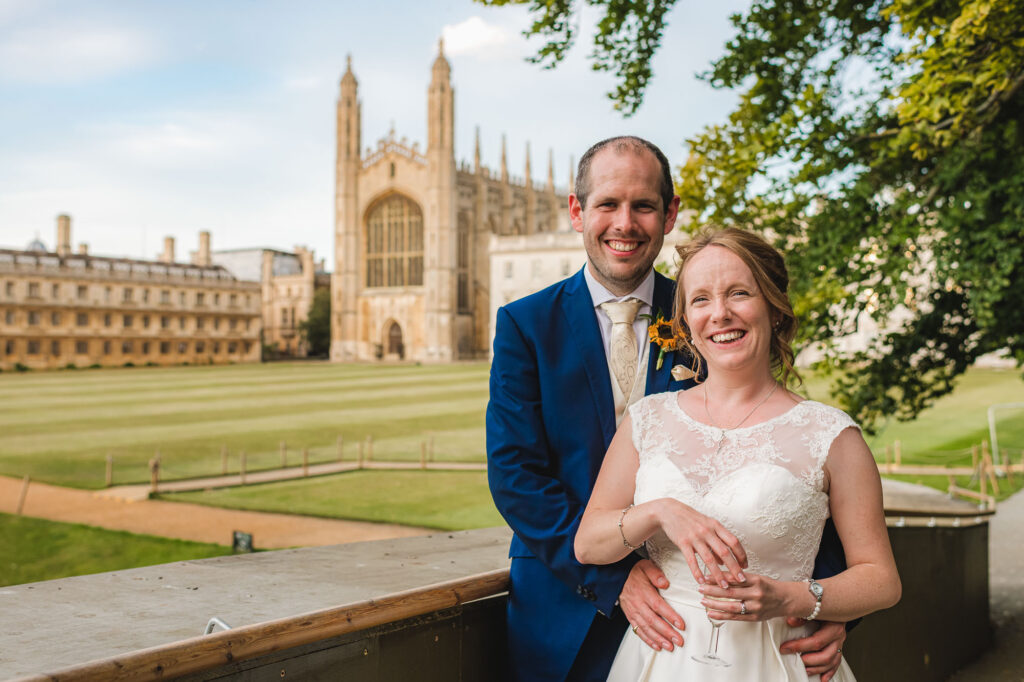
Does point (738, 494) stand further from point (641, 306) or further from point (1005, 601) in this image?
point (1005, 601)

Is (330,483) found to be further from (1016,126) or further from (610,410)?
(610,410)

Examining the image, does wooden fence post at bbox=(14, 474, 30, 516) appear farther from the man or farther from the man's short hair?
the man's short hair

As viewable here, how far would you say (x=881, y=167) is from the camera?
203 inches

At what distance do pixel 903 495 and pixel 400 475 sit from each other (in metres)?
8.67

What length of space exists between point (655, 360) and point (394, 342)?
56885mm

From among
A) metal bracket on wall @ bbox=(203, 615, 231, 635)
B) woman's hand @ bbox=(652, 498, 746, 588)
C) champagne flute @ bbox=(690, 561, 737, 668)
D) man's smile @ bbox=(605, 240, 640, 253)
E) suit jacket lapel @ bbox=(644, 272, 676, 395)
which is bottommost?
metal bracket on wall @ bbox=(203, 615, 231, 635)

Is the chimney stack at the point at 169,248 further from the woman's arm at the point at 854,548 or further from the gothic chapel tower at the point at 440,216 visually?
the woman's arm at the point at 854,548

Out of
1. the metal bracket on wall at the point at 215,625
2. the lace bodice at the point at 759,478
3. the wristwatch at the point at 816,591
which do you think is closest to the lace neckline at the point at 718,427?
the lace bodice at the point at 759,478

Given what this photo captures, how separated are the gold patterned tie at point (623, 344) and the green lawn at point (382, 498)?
26.1 ft

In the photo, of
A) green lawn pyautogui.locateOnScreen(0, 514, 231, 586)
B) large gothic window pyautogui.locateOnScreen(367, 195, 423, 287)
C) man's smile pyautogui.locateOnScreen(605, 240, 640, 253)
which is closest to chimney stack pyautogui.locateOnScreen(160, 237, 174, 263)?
large gothic window pyautogui.locateOnScreen(367, 195, 423, 287)

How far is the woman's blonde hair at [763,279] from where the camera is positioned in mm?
1657

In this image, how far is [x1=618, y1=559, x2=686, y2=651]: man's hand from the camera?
1.67 m

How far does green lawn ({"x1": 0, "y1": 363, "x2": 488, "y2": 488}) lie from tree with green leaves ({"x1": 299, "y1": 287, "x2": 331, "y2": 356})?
92.2ft

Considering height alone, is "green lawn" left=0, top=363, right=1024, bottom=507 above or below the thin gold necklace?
below
